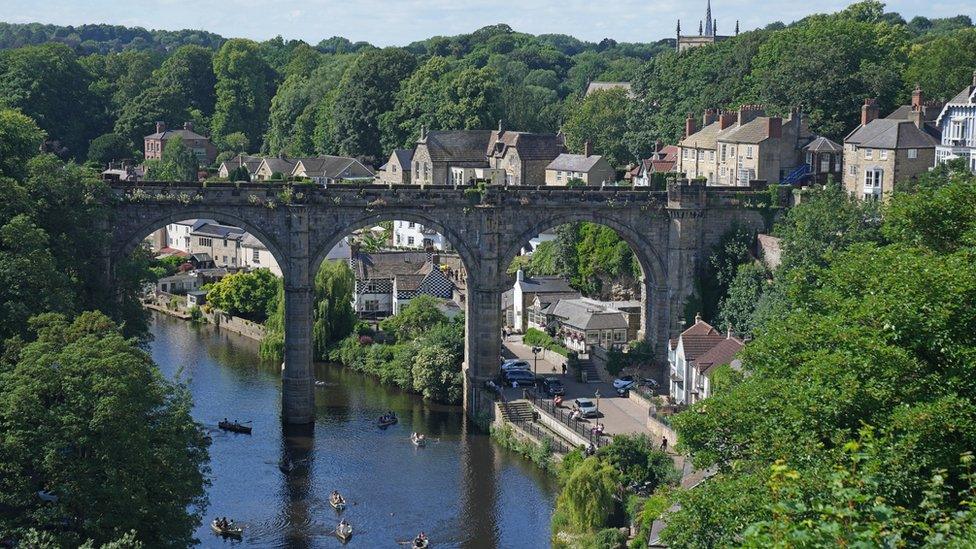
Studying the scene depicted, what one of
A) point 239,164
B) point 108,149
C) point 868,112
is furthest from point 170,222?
point 108,149

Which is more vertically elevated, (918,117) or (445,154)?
(918,117)

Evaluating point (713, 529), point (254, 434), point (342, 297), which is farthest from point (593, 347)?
point (713, 529)

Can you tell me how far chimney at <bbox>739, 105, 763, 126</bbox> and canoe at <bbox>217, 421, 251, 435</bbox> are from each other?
121 ft

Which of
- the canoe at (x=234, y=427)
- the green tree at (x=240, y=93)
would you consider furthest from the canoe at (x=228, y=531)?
the green tree at (x=240, y=93)

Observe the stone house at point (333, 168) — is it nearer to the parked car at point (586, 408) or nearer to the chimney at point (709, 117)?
the chimney at point (709, 117)

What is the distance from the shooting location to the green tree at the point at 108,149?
433ft

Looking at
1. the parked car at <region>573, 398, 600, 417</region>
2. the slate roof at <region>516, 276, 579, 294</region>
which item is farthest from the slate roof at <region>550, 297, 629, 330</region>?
the parked car at <region>573, 398, 600, 417</region>

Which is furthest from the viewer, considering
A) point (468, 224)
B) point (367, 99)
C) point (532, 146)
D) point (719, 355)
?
point (367, 99)

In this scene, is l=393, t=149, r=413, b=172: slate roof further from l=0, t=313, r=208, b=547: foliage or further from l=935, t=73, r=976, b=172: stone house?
l=0, t=313, r=208, b=547: foliage

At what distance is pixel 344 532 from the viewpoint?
48.9m

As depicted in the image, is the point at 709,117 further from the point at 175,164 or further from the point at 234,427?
the point at 175,164

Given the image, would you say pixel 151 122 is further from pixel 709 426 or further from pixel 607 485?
pixel 709 426

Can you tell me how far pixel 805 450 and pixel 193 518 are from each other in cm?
1903

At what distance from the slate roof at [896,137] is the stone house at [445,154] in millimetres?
40019
